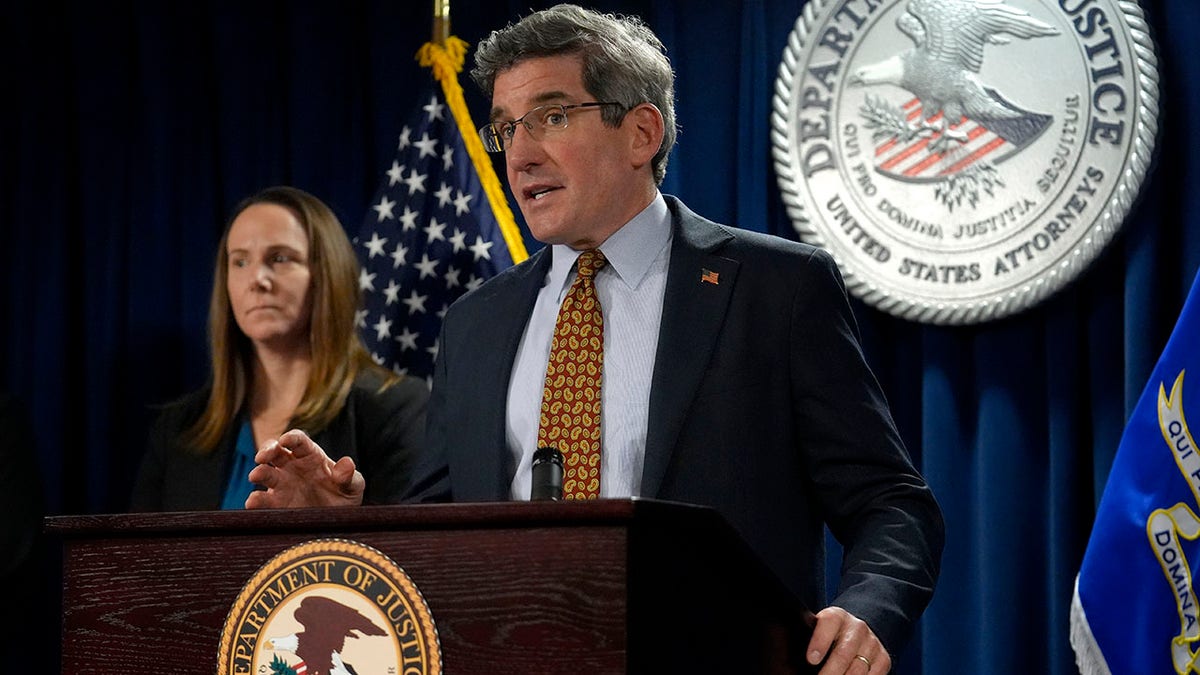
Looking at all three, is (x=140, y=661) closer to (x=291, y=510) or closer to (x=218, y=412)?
(x=291, y=510)

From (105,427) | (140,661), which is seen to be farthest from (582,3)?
(140,661)

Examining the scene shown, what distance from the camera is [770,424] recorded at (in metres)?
1.87

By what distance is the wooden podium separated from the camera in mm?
1101

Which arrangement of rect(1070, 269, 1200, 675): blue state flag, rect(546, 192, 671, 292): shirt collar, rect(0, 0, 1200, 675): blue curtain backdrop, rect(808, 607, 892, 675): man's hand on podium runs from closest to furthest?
rect(808, 607, 892, 675): man's hand on podium, rect(546, 192, 671, 292): shirt collar, rect(1070, 269, 1200, 675): blue state flag, rect(0, 0, 1200, 675): blue curtain backdrop

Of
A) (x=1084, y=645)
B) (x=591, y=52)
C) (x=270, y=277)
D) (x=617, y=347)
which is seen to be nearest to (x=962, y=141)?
(x=1084, y=645)

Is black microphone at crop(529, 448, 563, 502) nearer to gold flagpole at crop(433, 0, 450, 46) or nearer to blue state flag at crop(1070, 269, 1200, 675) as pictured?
blue state flag at crop(1070, 269, 1200, 675)

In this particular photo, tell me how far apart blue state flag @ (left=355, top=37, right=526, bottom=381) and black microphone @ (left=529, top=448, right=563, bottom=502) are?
223 centimetres

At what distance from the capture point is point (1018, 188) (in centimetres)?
302

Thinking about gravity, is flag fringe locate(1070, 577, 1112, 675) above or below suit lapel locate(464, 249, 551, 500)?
below

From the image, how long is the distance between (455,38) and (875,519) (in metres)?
2.23

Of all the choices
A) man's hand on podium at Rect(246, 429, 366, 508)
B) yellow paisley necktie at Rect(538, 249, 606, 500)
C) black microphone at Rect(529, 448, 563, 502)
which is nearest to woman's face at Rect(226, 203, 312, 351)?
yellow paisley necktie at Rect(538, 249, 606, 500)

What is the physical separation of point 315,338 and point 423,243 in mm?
433

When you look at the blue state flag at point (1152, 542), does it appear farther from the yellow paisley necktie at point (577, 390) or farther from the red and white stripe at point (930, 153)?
the yellow paisley necktie at point (577, 390)

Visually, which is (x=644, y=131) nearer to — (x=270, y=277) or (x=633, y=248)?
(x=633, y=248)
